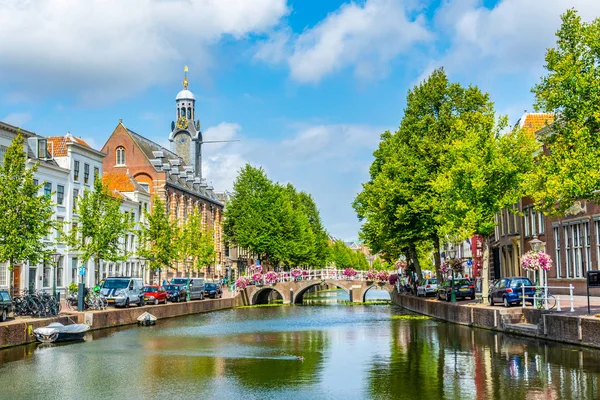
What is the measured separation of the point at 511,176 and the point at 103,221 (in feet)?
82.1

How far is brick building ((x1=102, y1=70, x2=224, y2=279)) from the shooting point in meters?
91.9

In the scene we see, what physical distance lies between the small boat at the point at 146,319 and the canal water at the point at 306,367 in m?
6.65

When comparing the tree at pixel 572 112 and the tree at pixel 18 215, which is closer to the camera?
the tree at pixel 572 112

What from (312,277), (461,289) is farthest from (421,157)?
(312,277)

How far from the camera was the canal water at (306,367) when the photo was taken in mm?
17781

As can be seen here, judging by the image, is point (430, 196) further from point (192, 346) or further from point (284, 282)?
point (284, 282)

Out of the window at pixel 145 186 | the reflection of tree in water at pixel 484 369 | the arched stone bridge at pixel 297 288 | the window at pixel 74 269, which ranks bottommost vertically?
the reflection of tree in water at pixel 484 369

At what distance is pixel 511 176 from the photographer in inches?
1538

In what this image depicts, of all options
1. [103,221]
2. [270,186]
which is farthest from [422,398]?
[270,186]

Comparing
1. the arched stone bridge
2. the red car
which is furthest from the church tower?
the red car

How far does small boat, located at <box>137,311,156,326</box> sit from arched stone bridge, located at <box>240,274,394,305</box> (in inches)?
1204

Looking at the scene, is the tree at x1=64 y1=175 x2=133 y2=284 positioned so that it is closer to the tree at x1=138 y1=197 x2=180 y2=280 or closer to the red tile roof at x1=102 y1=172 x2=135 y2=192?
the tree at x1=138 y1=197 x2=180 y2=280

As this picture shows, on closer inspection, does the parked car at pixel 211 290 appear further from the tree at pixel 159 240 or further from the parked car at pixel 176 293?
the parked car at pixel 176 293

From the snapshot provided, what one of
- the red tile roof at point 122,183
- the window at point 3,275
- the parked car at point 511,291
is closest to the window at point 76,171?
the window at point 3,275
